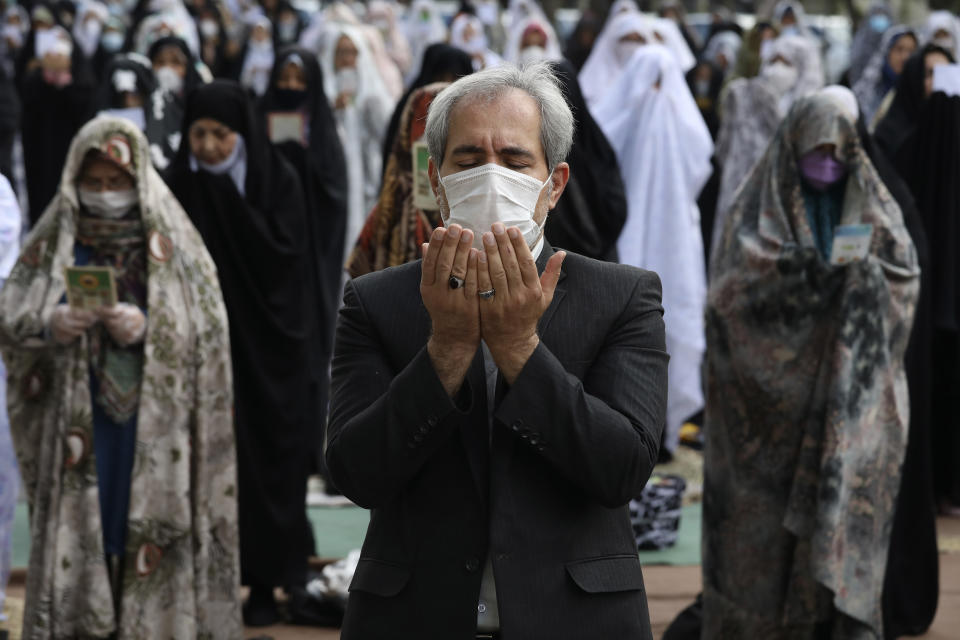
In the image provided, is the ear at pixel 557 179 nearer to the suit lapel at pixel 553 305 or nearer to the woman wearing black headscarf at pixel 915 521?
the suit lapel at pixel 553 305

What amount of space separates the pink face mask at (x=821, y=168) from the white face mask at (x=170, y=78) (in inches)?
189

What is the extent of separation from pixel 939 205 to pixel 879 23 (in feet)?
20.3

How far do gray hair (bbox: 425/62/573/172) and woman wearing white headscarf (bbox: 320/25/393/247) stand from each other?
5.97 meters

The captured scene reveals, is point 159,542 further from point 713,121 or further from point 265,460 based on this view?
point 713,121

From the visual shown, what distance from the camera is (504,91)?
6.84ft

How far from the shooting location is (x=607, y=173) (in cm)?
535

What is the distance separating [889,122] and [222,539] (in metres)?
4.48

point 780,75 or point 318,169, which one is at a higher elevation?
point 780,75

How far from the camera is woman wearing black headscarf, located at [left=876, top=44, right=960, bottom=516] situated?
646cm

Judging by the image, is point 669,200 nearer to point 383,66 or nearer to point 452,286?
point 383,66

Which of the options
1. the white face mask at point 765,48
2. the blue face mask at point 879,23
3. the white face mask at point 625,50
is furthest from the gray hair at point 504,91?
the blue face mask at point 879,23

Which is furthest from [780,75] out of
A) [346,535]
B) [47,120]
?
[47,120]

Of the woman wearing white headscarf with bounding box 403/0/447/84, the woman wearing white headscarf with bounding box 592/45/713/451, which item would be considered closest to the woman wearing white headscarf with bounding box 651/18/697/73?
the woman wearing white headscarf with bounding box 403/0/447/84

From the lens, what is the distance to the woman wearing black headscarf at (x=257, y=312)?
4.91 m
